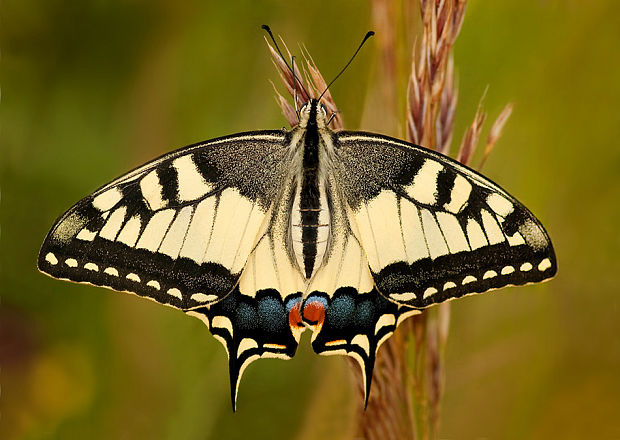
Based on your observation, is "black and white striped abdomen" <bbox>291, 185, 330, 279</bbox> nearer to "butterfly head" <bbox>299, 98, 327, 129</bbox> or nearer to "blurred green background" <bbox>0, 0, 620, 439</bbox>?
"butterfly head" <bbox>299, 98, 327, 129</bbox>

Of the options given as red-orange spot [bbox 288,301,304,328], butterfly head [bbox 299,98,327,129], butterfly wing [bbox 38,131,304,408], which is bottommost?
red-orange spot [bbox 288,301,304,328]

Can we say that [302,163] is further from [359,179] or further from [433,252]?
[433,252]

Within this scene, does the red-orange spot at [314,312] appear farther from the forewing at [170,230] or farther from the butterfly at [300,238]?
the forewing at [170,230]

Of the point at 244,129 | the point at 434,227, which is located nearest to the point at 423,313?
the point at 434,227

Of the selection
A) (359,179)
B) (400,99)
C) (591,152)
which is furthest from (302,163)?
(591,152)

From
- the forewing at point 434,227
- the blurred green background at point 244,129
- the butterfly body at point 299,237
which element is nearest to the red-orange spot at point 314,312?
the butterfly body at point 299,237

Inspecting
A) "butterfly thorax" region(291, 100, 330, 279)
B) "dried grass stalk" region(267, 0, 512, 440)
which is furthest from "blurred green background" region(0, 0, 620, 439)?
"dried grass stalk" region(267, 0, 512, 440)
